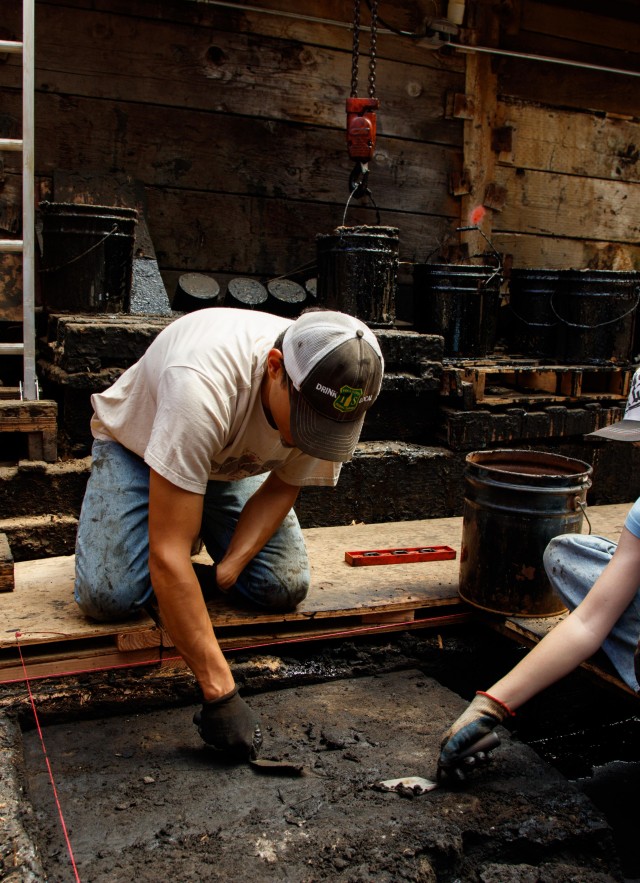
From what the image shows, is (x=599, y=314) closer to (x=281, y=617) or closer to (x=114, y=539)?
(x=281, y=617)

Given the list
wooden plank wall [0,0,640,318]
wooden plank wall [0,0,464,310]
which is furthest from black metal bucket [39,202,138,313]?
wooden plank wall [0,0,464,310]

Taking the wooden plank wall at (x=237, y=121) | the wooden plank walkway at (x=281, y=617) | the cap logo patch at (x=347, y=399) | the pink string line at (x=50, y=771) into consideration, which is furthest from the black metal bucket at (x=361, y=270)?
the pink string line at (x=50, y=771)

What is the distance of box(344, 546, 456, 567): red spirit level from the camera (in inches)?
147

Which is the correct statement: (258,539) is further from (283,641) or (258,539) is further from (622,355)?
(622,355)

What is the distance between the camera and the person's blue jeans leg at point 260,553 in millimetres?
3084

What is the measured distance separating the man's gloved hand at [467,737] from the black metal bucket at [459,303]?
298 centimetres

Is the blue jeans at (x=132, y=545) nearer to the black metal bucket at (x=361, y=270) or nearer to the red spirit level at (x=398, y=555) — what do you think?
the red spirit level at (x=398, y=555)

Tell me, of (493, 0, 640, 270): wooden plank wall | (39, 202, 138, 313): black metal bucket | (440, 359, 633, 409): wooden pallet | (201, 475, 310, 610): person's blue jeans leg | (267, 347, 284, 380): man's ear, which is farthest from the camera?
(493, 0, 640, 270): wooden plank wall

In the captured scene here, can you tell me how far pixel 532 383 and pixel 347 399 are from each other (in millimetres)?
3184

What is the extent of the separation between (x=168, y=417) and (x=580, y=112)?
532 centimetres

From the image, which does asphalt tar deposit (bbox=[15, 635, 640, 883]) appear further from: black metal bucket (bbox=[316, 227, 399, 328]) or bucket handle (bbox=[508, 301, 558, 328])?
bucket handle (bbox=[508, 301, 558, 328])

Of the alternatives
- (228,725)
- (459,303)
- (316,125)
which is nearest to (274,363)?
(228,725)

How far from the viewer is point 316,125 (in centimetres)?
572

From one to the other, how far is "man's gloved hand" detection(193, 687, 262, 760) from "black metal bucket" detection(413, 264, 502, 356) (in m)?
3.13
